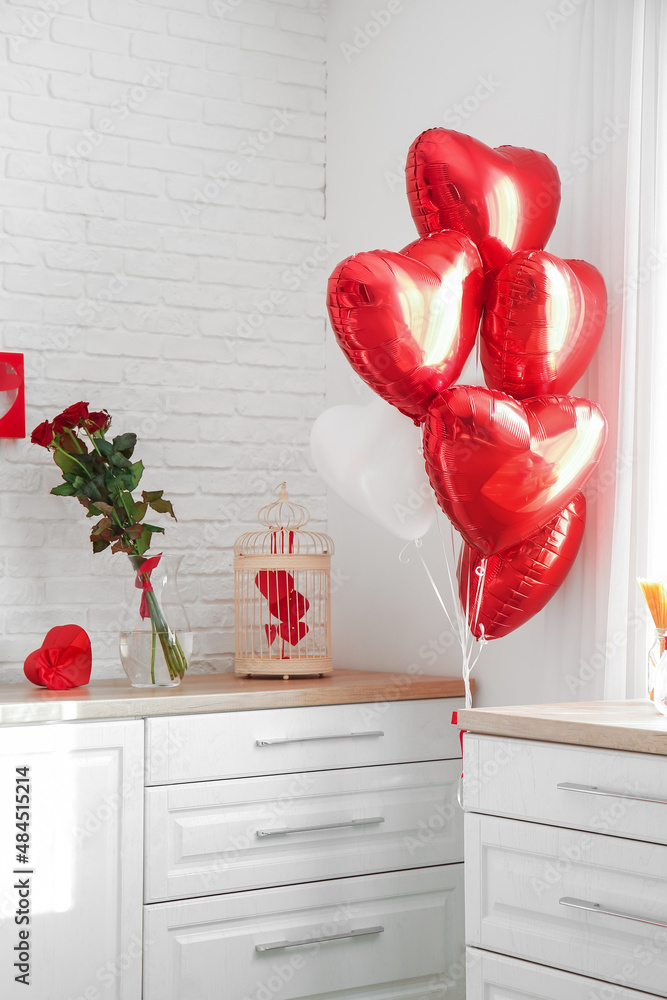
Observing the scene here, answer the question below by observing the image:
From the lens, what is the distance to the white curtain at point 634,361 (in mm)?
1762

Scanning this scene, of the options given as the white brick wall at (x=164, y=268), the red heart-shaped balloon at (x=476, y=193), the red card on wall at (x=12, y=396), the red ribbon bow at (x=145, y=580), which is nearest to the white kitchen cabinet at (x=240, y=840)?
the red ribbon bow at (x=145, y=580)

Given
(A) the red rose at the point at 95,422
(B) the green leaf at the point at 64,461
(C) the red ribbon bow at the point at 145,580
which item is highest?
(A) the red rose at the point at 95,422

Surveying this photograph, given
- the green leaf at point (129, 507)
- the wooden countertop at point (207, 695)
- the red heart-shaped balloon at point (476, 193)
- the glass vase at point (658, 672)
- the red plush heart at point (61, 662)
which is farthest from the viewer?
the green leaf at point (129, 507)

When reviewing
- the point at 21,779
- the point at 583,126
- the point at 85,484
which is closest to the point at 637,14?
the point at 583,126

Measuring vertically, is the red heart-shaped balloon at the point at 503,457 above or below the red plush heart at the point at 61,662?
above

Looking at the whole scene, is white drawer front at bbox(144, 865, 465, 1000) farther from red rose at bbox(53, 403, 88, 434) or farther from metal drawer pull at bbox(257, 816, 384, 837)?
red rose at bbox(53, 403, 88, 434)

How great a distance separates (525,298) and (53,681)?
3.91 feet

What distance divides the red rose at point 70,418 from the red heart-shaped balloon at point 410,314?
745mm

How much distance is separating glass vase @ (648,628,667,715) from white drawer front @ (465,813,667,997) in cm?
21

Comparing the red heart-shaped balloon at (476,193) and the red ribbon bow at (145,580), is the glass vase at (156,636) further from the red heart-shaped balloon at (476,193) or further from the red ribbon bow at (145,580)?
the red heart-shaped balloon at (476,193)

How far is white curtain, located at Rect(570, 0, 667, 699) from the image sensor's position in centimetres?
176

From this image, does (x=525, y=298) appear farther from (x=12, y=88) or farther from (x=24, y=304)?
(x=12, y=88)

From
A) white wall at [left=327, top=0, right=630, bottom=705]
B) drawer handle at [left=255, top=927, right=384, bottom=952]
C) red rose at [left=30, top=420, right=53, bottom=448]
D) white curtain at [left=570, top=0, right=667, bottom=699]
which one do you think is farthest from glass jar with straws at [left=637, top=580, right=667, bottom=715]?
red rose at [left=30, top=420, right=53, bottom=448]

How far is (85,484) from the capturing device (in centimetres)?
220
